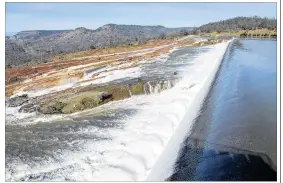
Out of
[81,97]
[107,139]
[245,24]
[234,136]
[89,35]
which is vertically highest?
[89,35]

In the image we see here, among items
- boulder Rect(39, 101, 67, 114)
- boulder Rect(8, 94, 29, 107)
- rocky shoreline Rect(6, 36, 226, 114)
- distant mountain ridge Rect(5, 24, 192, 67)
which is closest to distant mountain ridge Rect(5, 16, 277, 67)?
distant mountain ridge Rect(5, 24, 192, 67)

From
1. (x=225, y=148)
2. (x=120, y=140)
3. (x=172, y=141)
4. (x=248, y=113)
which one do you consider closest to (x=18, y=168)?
(x=120, y=140)

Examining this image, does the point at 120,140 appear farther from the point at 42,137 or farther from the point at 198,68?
the point at 198,68

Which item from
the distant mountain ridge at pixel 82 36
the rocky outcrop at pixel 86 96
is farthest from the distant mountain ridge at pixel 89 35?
the rocky outcrop at pixel 86 96

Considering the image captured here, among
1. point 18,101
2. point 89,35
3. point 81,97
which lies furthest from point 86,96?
point 89,35

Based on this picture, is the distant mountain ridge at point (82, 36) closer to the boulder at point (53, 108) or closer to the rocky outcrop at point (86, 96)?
the rocky outcrop at point (86, 96)

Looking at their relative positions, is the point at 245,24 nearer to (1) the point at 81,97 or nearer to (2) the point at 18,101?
(1) the point at 81,97

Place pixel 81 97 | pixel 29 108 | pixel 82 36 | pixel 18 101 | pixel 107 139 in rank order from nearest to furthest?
pixel 107 139 < pixel 29 108 < pixel 81 97 < pixel 18 101 < pixel 82 36
